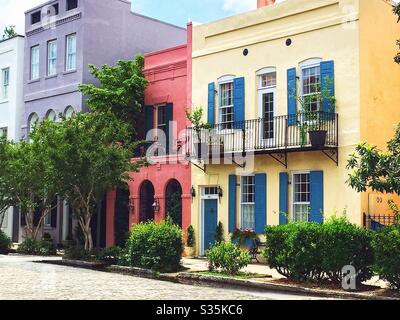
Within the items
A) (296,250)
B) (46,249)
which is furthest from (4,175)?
(296,250)

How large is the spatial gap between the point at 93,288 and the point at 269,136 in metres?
8.83

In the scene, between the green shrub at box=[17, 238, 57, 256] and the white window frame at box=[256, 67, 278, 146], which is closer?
the white window frame at box=[256, 67, 278, 146]

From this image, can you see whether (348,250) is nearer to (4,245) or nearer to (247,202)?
(247,202)

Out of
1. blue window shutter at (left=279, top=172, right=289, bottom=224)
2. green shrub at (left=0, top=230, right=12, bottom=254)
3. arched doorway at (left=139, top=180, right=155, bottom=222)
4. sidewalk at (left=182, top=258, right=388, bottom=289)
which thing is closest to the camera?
sidewalk at (left=182, top=258, right=388, bottom=289)

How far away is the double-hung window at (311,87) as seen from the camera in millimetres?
19297

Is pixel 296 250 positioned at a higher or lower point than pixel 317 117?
lower

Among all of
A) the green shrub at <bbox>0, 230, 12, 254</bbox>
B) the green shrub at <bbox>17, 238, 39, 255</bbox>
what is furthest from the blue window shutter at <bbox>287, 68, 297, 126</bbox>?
the green shrub at <bbox>0, 230, 12, 254</bbox>

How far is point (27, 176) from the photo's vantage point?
23734 mm

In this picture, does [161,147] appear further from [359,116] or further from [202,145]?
[359,116]

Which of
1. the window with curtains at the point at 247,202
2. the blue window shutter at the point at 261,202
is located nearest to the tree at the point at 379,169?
the blue window shutter at the point at 261,202

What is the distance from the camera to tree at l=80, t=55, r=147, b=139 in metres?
25.0

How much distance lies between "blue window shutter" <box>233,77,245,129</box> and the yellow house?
3cm

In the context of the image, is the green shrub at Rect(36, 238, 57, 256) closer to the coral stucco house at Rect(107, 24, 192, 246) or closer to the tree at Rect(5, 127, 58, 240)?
the tree at Rect(5, 127, 58, 240)

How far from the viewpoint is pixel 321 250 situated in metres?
14.2
